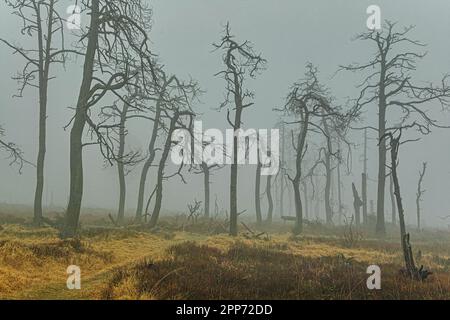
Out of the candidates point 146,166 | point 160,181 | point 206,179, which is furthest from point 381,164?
point 146,166

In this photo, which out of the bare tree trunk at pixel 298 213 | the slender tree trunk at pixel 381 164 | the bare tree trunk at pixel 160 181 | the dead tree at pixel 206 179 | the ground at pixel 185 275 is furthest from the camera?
the dead tree at pixel 206 179

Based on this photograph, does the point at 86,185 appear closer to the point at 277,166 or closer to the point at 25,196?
the point at 25,196

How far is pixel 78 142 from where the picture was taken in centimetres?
1357

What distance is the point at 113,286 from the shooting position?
6672 millimetres

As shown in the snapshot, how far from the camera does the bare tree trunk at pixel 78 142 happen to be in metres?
13.3

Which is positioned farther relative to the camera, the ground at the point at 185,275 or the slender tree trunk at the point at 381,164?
the slender tree trunk at the point at 381,164

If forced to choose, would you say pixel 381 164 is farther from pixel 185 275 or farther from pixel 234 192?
pixel 185 275

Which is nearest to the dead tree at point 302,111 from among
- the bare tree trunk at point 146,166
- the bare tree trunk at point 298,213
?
the bare tree trunk at point 298,213

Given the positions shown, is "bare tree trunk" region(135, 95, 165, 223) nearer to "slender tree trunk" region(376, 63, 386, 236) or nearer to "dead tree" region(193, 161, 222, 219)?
"dead tree" region(193, 161, 222, 219)

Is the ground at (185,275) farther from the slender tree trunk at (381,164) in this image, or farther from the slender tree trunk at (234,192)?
the slender tree trunk at (381,164)

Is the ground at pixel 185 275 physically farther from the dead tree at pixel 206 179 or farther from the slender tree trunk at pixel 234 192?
the dead tree at pixel 206 179

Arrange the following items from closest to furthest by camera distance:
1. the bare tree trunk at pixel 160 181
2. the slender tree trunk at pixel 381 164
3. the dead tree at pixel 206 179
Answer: the bare tree trunk at pixel 160 181 → the slender tree trunk at pixel 381 164 → the dead tree at pixel 206 179

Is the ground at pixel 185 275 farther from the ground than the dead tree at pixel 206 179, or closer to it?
closer to it

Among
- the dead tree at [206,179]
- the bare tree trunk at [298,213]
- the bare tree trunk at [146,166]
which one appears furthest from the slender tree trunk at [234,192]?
the dead tree at [206,179]
